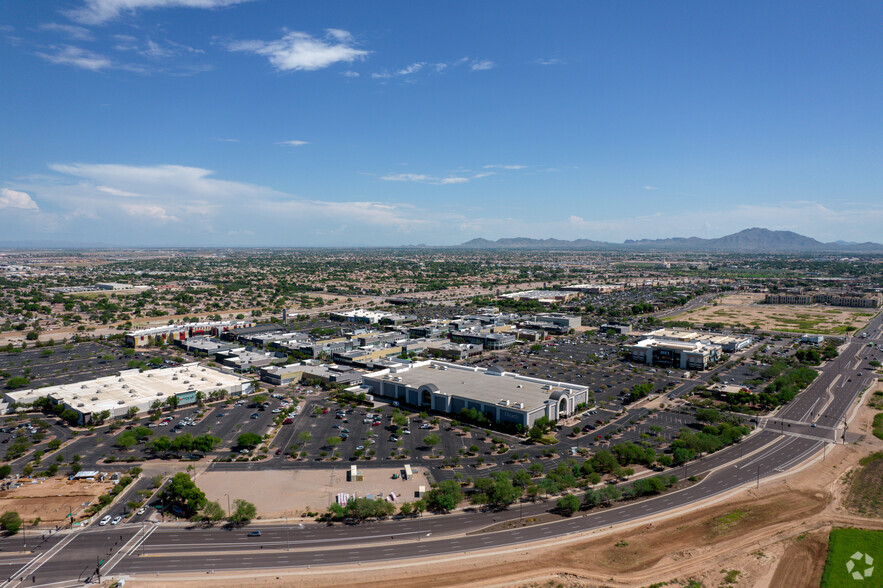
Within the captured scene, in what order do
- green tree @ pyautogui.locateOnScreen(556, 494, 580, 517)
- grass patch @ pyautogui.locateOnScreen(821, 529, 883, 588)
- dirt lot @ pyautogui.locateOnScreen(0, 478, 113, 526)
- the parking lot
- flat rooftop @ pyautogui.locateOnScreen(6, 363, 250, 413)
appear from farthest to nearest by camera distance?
the parking lot < flat rooftop @ pyautogui.locateOnScreen(6, 363, 250, 413) < green tree @ pyautogui.locateOnScreen(556, 494, 580, 517) < dirt lot @ pyautogui.locateOnScreen(0, 478, 113, 526) < grass patch @ pyautogui.locateOnScreen(821, 529, 883, 588)

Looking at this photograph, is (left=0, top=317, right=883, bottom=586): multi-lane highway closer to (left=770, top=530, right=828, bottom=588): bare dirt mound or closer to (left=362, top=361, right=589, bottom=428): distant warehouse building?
(left=770, top=530, right=828, bottom=588): bare dirt mound

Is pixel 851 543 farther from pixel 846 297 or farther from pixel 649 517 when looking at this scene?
pixel 846 297

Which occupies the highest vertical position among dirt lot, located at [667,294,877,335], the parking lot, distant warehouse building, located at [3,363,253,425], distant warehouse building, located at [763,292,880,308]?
distant warehouse building, located at [763,292,880,308]

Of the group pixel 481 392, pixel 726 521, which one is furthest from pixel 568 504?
pixel 481 392

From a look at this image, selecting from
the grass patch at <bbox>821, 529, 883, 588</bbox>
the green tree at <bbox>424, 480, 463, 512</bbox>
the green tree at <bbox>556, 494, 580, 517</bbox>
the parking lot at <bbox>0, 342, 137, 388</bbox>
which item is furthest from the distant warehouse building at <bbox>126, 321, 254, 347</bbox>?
the grass patch at <bbox>821, 529, 883, 588</bbox>

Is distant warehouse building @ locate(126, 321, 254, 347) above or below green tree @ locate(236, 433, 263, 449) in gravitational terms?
above

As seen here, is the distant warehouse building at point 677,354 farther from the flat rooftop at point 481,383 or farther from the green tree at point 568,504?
the green tree at point 568,504

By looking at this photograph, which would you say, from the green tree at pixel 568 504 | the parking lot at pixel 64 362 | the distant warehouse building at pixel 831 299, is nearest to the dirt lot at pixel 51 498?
the parking lot at pixel 64 362
